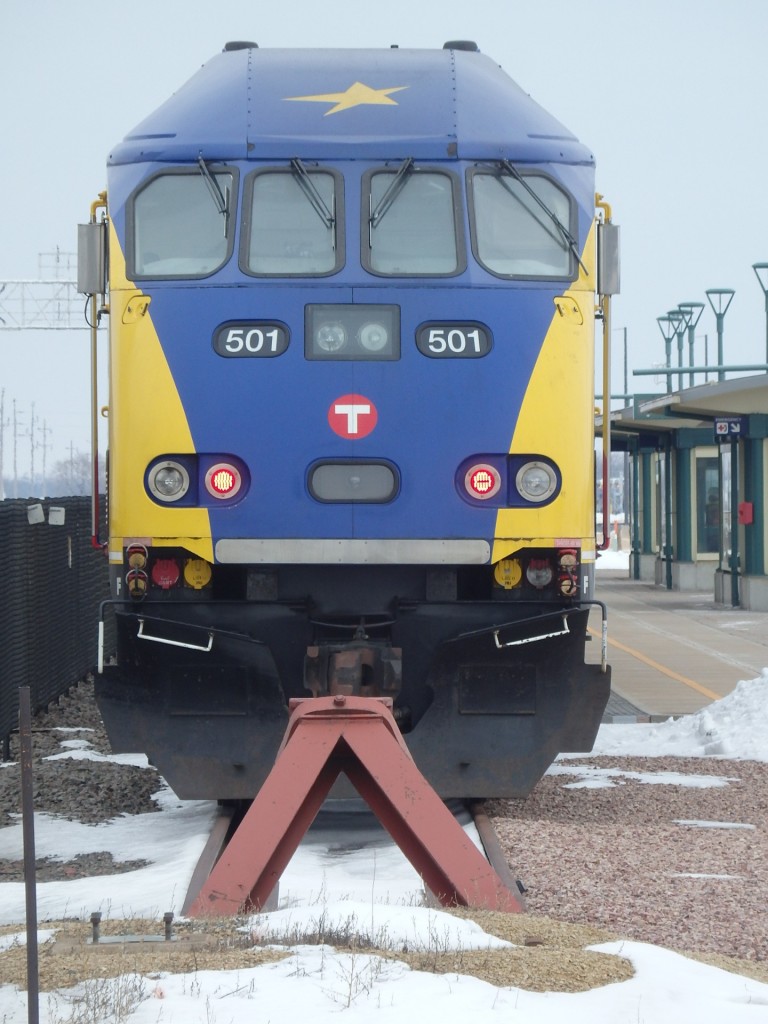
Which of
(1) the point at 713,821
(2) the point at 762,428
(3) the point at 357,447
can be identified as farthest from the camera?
(2) the point at 762,428

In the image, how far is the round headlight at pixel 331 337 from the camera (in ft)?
27.1

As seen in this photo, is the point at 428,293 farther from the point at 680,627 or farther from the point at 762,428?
the point at 762,428

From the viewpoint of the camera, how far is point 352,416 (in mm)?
8172

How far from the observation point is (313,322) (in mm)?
8266

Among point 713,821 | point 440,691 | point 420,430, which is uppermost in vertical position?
point 420,430

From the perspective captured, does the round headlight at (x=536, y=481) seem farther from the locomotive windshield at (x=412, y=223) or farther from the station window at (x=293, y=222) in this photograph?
the station window at (x=293, y=222)

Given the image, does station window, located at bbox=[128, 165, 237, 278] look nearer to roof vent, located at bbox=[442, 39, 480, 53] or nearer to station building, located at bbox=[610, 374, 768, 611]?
roof vent, located at bbox=[442, 39, 480, 53]

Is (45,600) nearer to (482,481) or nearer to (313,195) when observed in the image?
(313,195)

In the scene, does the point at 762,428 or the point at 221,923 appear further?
the point at 762,428

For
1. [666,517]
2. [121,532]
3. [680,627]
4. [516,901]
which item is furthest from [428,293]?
[666,517]

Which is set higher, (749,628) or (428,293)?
(428,293)

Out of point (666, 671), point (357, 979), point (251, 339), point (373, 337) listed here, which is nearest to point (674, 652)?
point (666, 671)

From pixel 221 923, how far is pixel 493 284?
371 centimetres

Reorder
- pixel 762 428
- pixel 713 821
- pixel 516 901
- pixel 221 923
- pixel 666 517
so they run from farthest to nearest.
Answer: pixel 666 517, pixel 762 428, pixel 713 821, pixel 516 901, pixel 221 923
